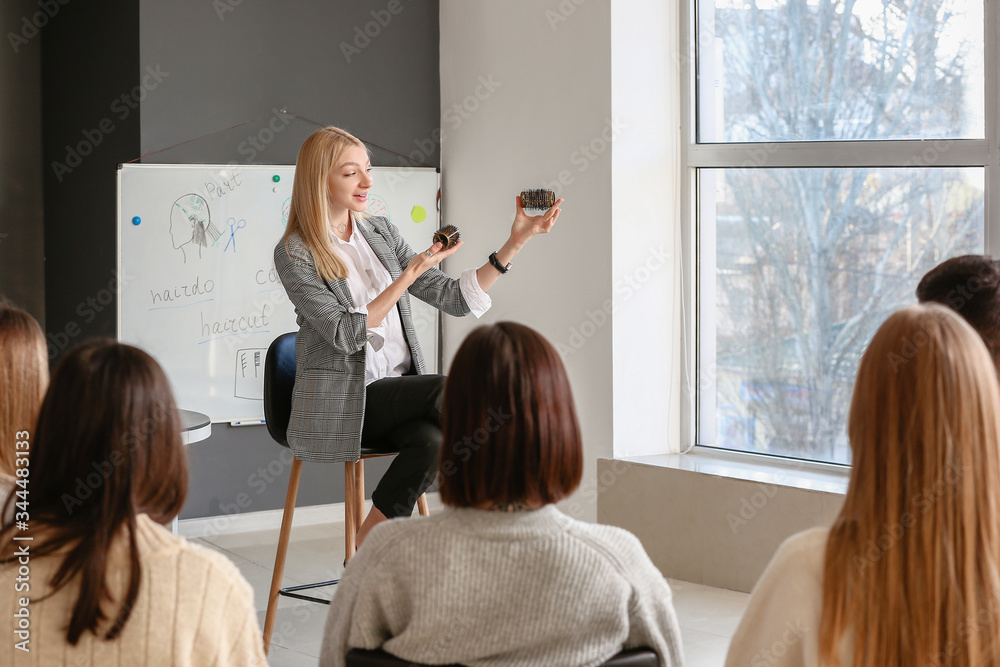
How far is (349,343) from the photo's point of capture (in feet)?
8.05

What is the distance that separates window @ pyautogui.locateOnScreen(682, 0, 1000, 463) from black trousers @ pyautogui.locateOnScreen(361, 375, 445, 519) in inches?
59.4

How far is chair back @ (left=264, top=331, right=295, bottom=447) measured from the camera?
8.68 feet

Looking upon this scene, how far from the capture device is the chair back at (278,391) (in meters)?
2.64

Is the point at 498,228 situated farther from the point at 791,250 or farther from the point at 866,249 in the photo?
the point at 866,249

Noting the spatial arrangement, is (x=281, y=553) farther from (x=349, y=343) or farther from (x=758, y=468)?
(x=758, y=468)

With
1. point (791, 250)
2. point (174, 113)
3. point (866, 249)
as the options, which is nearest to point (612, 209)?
point (791, 250)

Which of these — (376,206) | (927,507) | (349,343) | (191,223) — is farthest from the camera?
(376,206)

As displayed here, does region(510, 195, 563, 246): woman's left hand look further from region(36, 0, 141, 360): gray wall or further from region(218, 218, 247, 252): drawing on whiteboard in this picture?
region(36, 0, 141, 360): gray wall

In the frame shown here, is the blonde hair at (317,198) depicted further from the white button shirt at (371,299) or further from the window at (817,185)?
the window at (817,185)

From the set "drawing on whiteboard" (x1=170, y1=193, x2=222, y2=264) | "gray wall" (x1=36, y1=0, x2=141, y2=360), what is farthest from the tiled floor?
"drawing on whiteboard" (x1=170, y1=193, x2=222, y2=264)

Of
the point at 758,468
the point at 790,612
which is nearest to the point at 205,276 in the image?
the point at 758,468

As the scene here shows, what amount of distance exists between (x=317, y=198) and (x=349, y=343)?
1.29 ft

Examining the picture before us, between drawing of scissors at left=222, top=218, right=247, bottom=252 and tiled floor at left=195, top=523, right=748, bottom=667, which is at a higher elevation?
drawing of scissors at left=222, top=218, right=247, bottom=252

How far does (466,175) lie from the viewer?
432 centimetres
